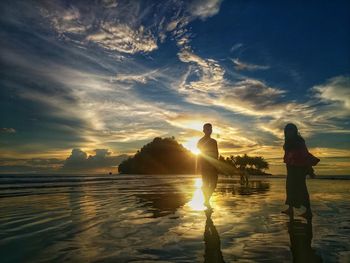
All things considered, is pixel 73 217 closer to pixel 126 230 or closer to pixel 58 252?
pixel 126 230

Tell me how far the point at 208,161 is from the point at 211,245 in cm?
465

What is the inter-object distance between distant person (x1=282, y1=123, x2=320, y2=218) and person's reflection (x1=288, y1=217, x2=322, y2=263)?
556 mm

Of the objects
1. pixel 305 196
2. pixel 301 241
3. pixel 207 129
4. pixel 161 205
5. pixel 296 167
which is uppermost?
pixel 207 129

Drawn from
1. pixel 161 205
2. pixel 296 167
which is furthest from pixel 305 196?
pixel 161 205

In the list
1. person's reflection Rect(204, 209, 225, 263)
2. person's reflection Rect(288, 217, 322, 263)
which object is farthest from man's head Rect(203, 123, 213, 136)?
person's reflection Rect(288, 217, 322, 263)

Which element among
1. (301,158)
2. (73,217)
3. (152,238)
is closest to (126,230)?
(152,238)

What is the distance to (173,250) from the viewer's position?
4.80 meters

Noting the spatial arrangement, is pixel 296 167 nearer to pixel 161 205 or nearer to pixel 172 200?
pixel 161 205

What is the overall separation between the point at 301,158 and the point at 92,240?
5800 mm

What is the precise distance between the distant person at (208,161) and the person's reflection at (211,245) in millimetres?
2544

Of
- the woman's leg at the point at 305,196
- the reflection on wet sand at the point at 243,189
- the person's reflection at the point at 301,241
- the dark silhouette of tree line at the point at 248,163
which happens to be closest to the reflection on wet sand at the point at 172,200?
the reflection on wet sand at the point at 243,189

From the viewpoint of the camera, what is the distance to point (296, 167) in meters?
8.32

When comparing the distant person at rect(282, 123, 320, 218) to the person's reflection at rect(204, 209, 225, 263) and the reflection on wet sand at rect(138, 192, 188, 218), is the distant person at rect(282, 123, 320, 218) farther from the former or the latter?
the reflection on wet sand at rect(138, 192, 188, 218)

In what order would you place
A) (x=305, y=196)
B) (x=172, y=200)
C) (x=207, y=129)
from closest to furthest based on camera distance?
1. (x=305, y=196)
2. (x=207, y=129)
3. (x=172, y=200)
